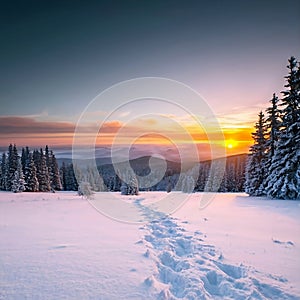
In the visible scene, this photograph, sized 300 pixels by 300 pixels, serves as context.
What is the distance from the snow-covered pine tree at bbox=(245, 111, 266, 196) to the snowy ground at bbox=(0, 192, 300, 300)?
1843cm

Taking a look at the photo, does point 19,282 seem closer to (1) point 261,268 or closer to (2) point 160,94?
(1) point 261,268

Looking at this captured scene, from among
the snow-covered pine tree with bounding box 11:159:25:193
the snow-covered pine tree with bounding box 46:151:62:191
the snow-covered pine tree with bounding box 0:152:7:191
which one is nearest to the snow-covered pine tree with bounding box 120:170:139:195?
the snow-covered pine tree with bounding box 11:159:25:193

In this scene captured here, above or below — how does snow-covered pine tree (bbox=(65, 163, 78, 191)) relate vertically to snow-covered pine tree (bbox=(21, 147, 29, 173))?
below

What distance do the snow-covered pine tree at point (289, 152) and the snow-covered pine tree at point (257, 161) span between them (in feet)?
16.6

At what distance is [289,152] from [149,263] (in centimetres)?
1836

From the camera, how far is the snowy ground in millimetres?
4156

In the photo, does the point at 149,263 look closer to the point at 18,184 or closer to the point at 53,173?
the point at 18,184

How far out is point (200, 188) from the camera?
67938 millimetres

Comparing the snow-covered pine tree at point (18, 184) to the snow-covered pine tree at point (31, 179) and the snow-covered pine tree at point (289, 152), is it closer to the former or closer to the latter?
the snow-covered pine tree at point (31, 179)

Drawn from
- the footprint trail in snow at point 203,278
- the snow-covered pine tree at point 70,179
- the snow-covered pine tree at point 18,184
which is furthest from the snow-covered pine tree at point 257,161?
the snow-covered pine tree at point 70,179

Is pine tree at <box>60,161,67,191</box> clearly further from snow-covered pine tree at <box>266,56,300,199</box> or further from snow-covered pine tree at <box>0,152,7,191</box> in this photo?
snow-covered pine tree at <box>266,56,300,199</box>

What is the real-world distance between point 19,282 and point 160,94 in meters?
13.1

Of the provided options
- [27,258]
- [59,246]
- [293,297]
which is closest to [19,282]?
[27,258]

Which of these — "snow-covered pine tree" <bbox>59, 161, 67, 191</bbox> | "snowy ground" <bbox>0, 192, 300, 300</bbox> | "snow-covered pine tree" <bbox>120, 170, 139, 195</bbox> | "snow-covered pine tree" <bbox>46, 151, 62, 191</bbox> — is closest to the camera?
"snowy ground" <bbox>0, 192, 300, 300</bbox>
